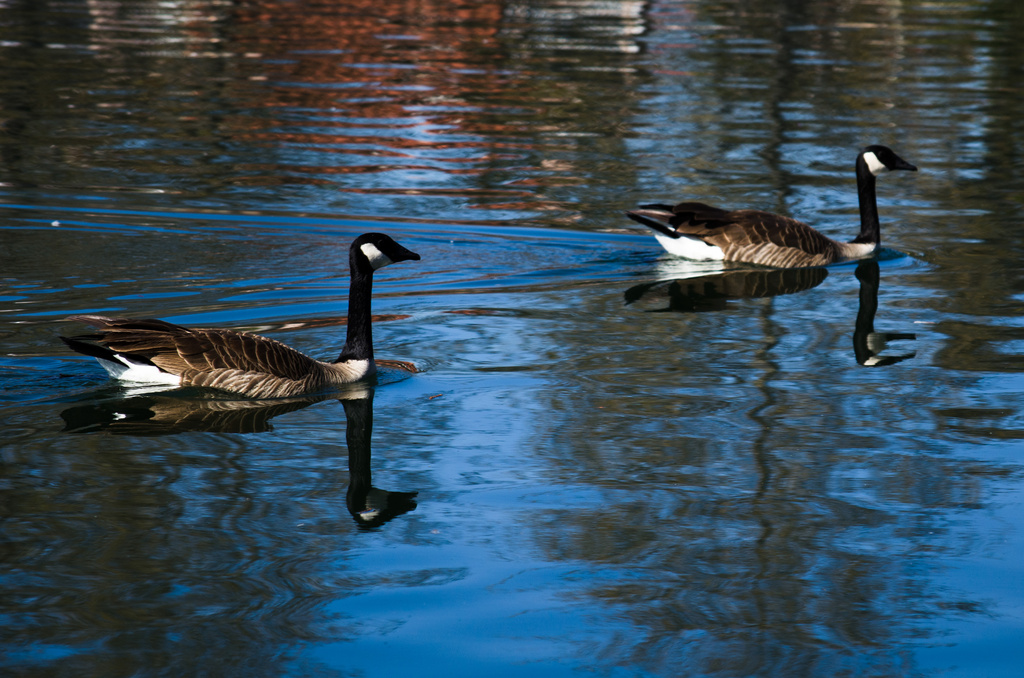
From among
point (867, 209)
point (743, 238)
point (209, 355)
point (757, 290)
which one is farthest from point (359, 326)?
point (867, 209)

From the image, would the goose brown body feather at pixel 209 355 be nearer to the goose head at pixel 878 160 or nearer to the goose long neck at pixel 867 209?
the goose long neck at pixel 867 209

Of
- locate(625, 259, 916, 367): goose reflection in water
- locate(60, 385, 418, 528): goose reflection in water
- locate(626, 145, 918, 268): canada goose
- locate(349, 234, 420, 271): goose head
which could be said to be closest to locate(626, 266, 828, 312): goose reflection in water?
locate(625, 259, 916, 367): goose reflection in water

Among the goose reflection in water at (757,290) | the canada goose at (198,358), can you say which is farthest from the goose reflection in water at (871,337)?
the canada goose at (198,358)

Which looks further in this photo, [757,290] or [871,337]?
[757,290]

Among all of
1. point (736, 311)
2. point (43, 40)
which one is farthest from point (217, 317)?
point (43, 40)

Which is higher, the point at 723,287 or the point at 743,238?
the point at 743,238

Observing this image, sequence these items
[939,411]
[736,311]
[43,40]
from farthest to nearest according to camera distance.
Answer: [43,40], [736,311], [939,411]

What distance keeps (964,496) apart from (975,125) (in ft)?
56.7

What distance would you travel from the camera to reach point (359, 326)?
9.94 metres

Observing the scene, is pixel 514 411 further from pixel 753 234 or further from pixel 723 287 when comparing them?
pixel 753 234

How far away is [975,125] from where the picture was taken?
23.5 metres

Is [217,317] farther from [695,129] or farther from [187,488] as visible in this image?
[695,129]

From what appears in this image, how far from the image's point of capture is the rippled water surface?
615cm

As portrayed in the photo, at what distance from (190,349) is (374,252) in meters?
1.63
